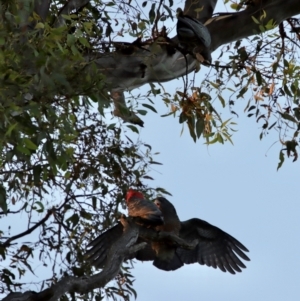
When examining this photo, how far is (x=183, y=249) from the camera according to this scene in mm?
6262

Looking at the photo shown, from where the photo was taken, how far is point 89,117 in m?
6.08

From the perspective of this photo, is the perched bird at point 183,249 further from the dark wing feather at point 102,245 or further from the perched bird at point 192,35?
the perched bird at point 192,35

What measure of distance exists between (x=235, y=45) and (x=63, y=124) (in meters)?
2.16

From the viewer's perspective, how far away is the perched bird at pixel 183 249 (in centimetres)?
594

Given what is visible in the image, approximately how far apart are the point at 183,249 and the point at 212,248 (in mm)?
275

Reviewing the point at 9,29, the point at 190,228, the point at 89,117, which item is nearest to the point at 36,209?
the point at 89,117

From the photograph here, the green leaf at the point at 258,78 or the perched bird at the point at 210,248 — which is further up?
the green leaf at the point at 258,78

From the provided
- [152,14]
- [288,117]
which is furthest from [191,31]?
[288,117]

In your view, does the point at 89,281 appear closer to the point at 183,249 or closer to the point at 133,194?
the point at 133,194

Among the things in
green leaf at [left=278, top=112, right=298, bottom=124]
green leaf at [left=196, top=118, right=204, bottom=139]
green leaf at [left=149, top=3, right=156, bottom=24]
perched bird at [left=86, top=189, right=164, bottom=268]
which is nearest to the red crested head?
perched bird at [left=86, top=189, right=164, bottom=268]

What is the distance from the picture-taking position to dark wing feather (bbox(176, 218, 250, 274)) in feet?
20.9

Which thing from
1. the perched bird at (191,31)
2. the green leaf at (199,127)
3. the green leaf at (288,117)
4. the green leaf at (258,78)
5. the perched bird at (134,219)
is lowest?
the perched bird at (134,219)

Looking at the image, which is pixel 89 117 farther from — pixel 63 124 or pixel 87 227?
pixel 63 124

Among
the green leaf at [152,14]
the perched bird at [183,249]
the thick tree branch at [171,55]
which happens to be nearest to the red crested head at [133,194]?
the perched bird at [183,249]
